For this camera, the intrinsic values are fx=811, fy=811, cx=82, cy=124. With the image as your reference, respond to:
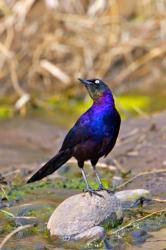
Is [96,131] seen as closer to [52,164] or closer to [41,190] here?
[52,164]

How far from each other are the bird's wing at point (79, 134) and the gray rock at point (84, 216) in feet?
1.35

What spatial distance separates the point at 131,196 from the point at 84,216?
→ 3.07 feet

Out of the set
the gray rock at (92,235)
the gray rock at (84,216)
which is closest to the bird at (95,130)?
the gray rock at (84,216)

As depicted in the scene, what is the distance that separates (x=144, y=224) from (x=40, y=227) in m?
0.79

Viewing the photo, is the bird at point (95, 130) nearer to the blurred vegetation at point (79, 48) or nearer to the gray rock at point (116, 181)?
the gray rock at point (116, 181)

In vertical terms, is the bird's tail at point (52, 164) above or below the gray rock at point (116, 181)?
below

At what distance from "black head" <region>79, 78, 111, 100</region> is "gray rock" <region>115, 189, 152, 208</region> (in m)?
1.00

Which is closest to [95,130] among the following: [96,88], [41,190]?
[96,88]

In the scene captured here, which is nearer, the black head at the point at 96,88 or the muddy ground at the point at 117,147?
the black head at the point at 96,88

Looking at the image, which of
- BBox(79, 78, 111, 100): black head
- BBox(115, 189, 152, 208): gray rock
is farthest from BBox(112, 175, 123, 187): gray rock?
BBox(79, 78, 111, 100): black head

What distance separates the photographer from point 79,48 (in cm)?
1359

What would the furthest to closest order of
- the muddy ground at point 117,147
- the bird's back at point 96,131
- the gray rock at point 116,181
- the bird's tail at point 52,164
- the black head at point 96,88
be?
1. the muddy ground at point 117,147
2. the gray rock at point 116,181
3. the bird's tail at point 52,164
4. the black head at point 96,88
5. the bird's back at point 96,131

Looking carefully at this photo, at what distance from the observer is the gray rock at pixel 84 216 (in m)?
5.85

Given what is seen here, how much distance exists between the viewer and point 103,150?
239 inches
